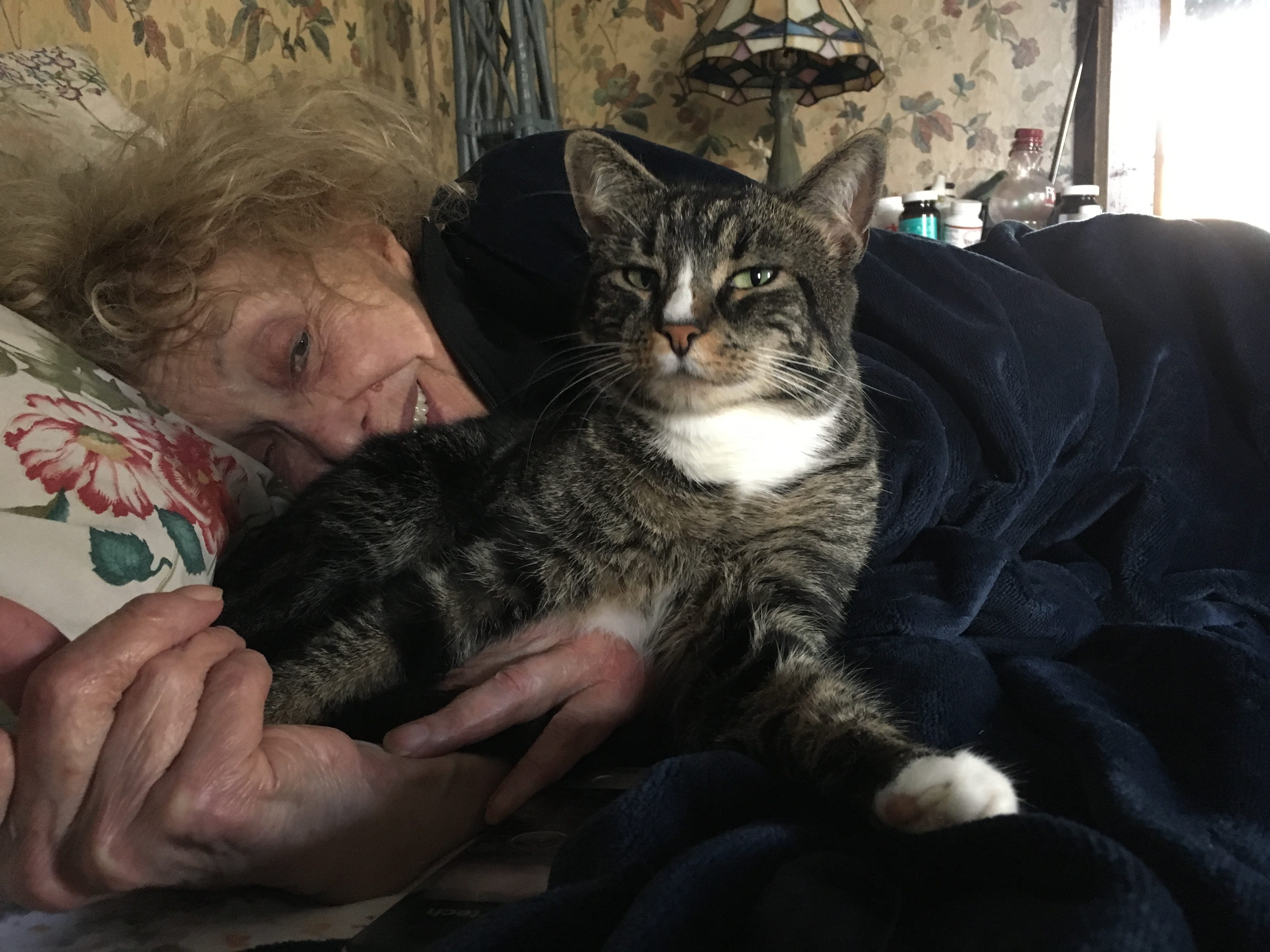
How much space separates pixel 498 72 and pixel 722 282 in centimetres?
178

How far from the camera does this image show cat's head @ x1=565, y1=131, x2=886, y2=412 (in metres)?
0.94

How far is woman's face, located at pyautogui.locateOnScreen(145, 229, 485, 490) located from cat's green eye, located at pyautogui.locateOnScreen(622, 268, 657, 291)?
321 mm

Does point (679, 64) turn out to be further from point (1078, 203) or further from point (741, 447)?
point (741, 447)

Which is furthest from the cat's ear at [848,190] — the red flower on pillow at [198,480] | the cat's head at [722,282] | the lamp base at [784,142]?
the lamp base at [784,142]

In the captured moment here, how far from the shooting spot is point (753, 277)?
1.00 meters

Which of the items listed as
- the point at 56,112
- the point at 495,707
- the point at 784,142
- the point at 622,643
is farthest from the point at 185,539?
the point at 784,142

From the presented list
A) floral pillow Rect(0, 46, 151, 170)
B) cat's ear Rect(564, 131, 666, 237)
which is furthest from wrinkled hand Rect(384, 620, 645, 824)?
floral pillow Rect(0, 46, 151, 170)

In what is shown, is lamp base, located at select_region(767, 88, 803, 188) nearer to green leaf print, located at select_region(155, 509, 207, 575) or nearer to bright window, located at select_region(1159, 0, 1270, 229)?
bright window, located at select_region(1159, 0, 1270, 229)

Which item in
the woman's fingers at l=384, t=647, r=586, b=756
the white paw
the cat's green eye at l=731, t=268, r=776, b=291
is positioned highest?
the cat's green eye at l=731, t=268, r=776, b=291

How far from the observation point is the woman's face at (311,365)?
1.06 metres

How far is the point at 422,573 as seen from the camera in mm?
960

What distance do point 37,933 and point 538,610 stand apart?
0.53m

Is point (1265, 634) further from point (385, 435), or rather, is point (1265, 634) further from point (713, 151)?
point (713, 151)

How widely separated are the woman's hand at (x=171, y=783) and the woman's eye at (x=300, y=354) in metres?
0.53
